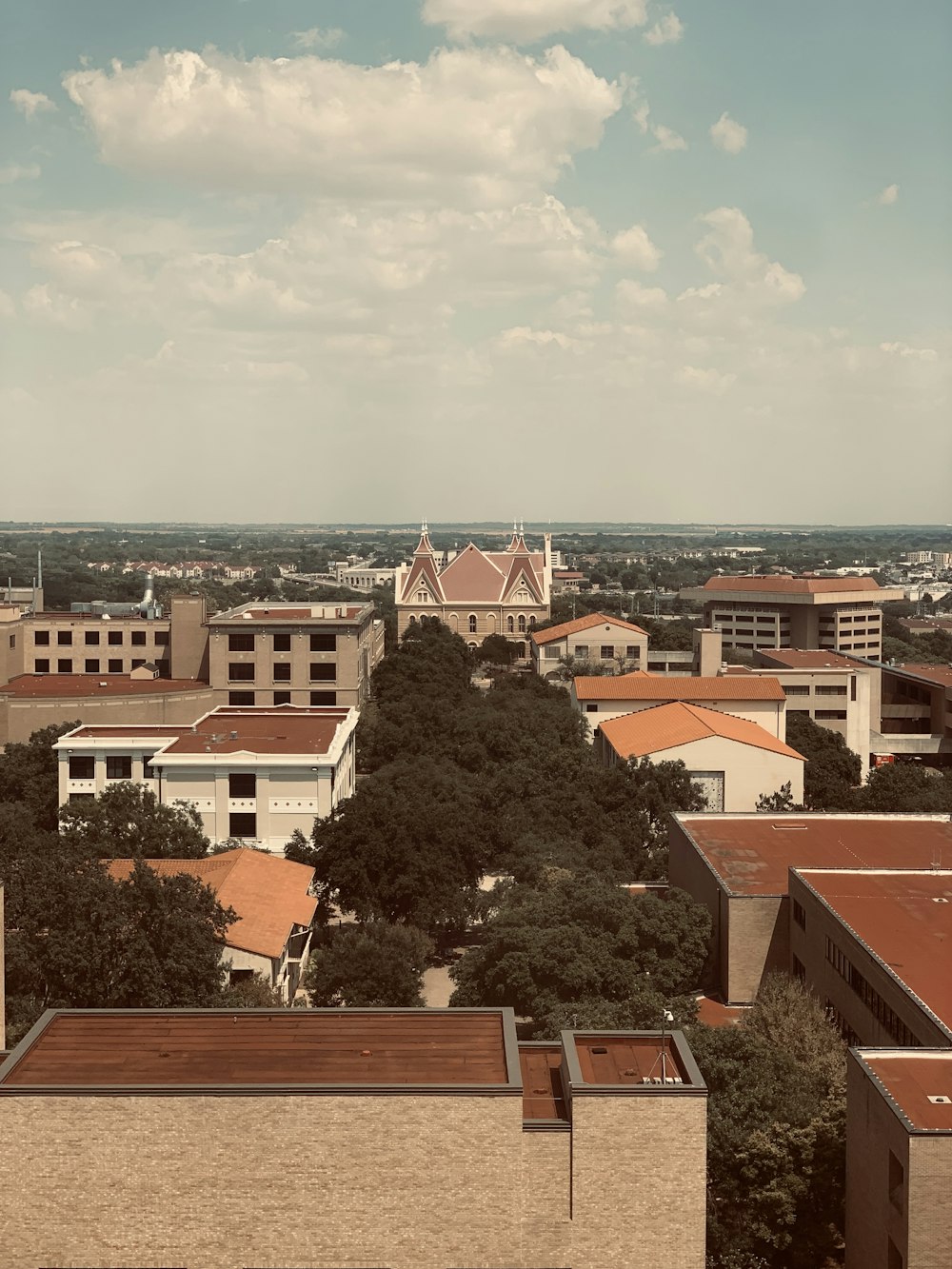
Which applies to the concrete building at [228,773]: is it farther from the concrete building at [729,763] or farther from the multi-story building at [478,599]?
the multi-story building at [478,599]

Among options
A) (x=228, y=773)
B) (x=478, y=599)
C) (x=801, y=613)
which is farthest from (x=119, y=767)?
(x=801, y=613)

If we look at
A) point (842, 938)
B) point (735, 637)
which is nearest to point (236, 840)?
point (842, 938)

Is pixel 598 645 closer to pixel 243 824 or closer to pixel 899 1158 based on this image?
pixel 243 824

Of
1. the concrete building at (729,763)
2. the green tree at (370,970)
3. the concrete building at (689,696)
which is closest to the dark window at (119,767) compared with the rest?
the green tree at (370,970)

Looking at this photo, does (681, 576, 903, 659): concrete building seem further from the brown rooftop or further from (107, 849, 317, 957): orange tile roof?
the brown rooftop

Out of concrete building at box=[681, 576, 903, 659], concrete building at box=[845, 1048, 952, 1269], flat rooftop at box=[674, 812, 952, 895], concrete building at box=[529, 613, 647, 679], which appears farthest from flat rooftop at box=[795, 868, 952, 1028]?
concrete building at box=[681, 576, 903, 659]

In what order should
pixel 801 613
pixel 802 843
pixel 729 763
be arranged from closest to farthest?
pixel 802 843, pixel 729 763, pixel 801 613

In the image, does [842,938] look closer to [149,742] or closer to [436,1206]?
[436,1206]
